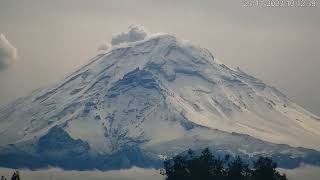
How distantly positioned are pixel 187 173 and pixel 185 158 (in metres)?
4.28

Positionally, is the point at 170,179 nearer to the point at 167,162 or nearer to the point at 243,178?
the point at 167,162

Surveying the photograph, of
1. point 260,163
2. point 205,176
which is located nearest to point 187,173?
point 205,176

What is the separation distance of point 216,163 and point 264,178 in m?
9.32

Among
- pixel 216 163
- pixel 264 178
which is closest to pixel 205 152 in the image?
pixel 216 163

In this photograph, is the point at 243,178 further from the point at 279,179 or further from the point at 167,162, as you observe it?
the point at 167,162

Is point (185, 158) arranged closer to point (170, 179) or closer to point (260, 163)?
point (170, 179)

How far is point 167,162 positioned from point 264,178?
18.6 metres

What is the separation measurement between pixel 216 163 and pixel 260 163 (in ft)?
27.1

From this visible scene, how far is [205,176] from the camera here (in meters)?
128

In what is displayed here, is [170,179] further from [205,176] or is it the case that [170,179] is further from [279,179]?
[279,179]

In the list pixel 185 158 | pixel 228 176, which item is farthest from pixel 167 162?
pixel 228 176

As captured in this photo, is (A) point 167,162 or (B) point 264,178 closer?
(B) point 264,178

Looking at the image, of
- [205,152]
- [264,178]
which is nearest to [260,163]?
[264,178]

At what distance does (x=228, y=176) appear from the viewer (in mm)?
127625
